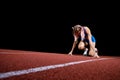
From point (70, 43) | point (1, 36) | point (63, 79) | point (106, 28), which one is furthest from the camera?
point (106, 28)

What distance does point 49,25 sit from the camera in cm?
1855

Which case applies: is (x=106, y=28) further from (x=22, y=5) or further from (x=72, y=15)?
(x=22, y=5)

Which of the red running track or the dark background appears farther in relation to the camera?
the dark background

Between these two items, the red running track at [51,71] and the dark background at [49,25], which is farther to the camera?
the dark background at [49,25]

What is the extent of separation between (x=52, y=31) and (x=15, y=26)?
Result: 130 inches

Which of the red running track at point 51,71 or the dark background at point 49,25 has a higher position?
the dark background at point 49,25

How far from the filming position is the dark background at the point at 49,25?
55.9 feet

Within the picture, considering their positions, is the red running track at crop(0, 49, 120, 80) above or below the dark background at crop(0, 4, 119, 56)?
below

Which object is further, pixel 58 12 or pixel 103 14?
pixel 103 14

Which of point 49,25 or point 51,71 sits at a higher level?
point 49,25

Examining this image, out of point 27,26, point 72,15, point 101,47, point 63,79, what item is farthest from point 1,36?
point 63,79

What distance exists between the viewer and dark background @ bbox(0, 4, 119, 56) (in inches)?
671

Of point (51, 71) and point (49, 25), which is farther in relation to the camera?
point (49, 25)

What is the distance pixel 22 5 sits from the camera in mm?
17281
